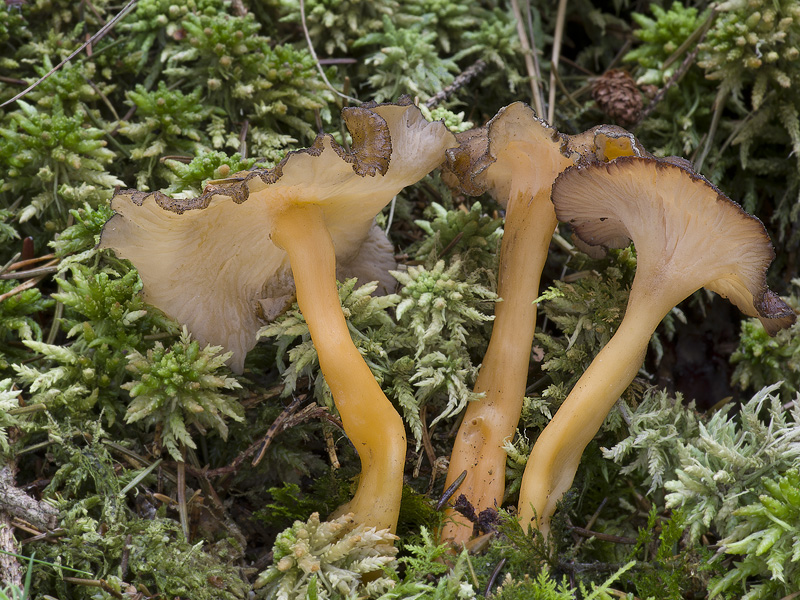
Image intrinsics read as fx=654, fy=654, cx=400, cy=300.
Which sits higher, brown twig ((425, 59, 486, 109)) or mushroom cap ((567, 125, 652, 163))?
brown twig ((425, 59, 486, 109))

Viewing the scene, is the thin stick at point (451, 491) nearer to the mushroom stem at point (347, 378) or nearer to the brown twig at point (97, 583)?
the mushroom stem at point (347, 378)

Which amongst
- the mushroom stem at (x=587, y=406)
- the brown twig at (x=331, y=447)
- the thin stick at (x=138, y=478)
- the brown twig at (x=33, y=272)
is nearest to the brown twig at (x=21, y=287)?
the brown twig at (x=33, y=272)

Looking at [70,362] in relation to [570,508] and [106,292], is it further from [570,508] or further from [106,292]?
[570,508]

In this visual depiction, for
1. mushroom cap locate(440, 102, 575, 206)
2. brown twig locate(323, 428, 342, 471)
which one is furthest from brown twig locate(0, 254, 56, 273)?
mushroom cap locate(440, 102, 575, 206)

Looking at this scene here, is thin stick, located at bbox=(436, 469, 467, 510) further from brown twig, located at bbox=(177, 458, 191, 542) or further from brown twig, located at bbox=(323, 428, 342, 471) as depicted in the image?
brown twig, located at bbox=(177, 458, 191, 542)

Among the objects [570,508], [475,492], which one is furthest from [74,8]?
[570,508]

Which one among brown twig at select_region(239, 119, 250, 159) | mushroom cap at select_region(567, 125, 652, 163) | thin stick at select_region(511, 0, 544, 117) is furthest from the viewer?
thin stick at select_region(511, 0, 544, 117)
